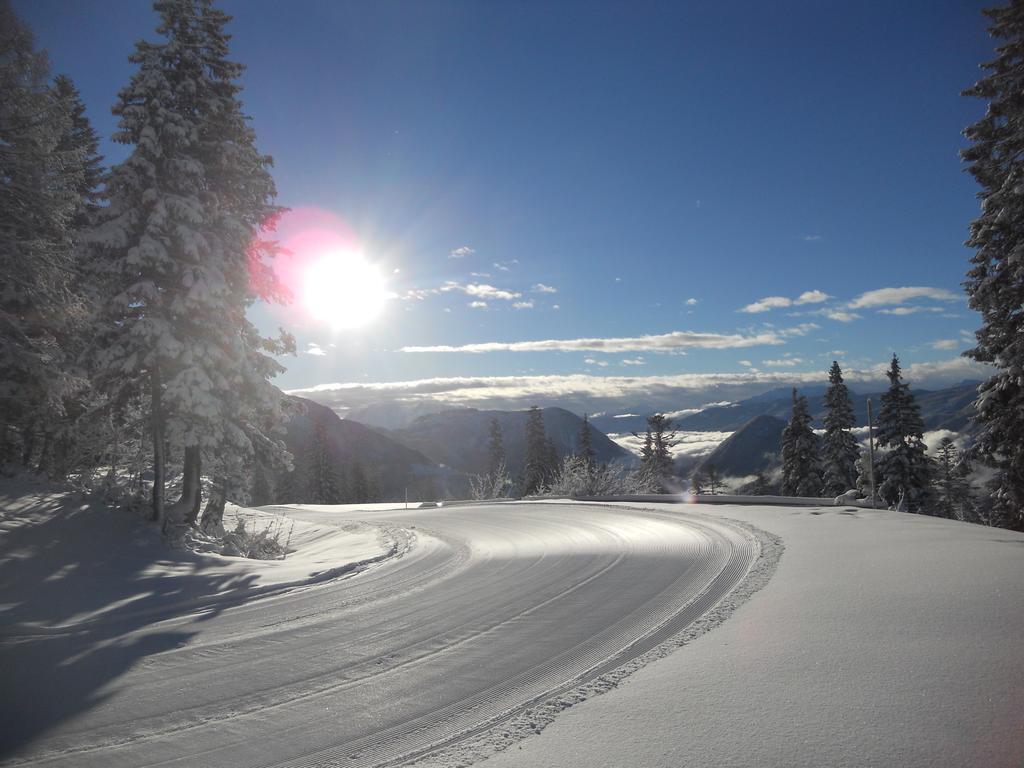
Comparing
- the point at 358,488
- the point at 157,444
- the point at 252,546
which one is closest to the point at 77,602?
the point at 157,444

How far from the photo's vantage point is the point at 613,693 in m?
4.39

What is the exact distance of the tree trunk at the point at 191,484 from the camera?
13.9 m

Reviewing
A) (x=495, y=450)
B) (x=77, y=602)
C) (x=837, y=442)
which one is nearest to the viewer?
(x=77, y=602)

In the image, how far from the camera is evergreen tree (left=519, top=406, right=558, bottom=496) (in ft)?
170

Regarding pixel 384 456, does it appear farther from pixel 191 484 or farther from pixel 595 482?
pixel 191 484

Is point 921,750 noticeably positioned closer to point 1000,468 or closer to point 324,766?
point 324,766

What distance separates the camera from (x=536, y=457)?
5328 centimetres

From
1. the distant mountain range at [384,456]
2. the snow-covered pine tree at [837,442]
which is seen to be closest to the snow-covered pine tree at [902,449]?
the snow-covered pine tree at [837,442]

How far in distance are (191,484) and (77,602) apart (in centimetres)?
666

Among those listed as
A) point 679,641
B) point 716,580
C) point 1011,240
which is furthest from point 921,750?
point 1011,240

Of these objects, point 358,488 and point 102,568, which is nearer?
point 102,568

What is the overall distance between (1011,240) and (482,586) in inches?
616

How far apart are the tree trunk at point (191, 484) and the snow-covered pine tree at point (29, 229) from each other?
9.23ft

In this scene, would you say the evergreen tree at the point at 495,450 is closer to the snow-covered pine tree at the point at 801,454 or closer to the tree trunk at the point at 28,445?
the snow-covered pine tree at the point at 801,454
